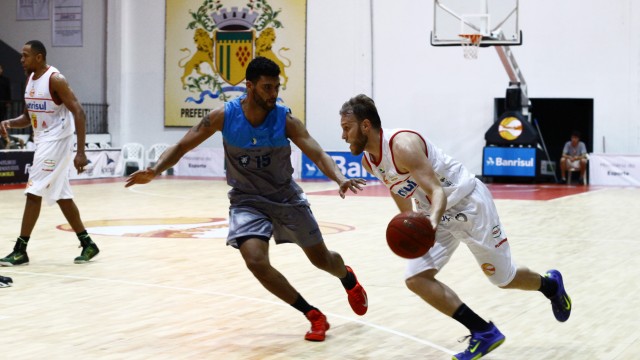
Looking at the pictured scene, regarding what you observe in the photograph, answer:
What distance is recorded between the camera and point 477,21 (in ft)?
67.6

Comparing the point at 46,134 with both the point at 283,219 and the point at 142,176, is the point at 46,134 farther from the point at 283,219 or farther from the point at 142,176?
the point at 283,219

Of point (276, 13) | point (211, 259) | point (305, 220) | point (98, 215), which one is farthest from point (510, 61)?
point (305, 220)

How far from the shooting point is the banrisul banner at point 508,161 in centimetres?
2222

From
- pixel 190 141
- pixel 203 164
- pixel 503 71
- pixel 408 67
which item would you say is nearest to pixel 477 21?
pixel 503 71

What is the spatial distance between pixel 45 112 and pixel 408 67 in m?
16.9

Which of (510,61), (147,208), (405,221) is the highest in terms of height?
(510,61)

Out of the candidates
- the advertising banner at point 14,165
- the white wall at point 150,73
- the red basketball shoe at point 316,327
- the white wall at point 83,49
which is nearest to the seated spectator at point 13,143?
the advertising banner at point 14,165

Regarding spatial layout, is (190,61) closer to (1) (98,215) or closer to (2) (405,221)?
(1) (98,215)

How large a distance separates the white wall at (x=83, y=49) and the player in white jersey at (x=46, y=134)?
19197 mm

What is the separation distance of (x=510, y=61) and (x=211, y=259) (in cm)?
1462

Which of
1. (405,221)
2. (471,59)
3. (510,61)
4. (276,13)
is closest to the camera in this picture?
(405,221)

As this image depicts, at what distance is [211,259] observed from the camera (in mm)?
9352

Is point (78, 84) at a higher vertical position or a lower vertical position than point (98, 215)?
higher

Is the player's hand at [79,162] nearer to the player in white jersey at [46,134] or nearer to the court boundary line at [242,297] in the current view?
the player in white jersey at [46,134]
